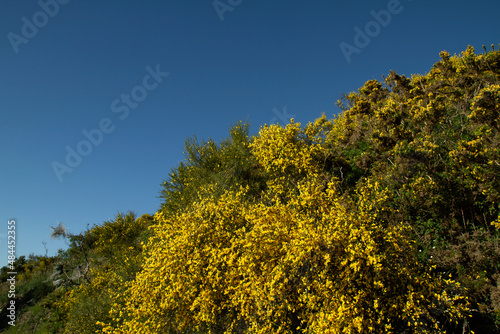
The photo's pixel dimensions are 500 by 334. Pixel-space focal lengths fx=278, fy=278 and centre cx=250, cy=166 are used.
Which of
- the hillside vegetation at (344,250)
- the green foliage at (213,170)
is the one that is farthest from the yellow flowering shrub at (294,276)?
the green foliage at (213,170)

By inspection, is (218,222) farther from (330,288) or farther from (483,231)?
(483,231)

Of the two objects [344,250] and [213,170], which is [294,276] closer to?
[344,250]

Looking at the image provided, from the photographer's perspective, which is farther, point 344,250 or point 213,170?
point 213,170

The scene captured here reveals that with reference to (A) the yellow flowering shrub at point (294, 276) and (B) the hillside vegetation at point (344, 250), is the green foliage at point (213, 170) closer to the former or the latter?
(B) the hillside vegetation at point (344, 250)

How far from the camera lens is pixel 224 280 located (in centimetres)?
923

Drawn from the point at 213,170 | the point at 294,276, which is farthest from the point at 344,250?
the point at 213,170

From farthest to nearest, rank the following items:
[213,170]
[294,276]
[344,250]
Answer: [213,170]
[294,276]
[344,250]

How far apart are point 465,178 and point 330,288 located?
9.08 metres

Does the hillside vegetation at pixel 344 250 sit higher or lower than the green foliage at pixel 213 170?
lower

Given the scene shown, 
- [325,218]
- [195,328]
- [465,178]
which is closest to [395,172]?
[465,178]

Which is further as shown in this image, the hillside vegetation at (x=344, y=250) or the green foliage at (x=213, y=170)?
the green foliage at (x=213, y=170)

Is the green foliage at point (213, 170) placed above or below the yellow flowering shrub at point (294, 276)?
above

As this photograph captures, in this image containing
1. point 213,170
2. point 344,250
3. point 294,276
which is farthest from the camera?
point 213,170

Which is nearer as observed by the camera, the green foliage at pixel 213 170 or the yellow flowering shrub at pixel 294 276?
the yellow flowering shrub at pixel 294 276
